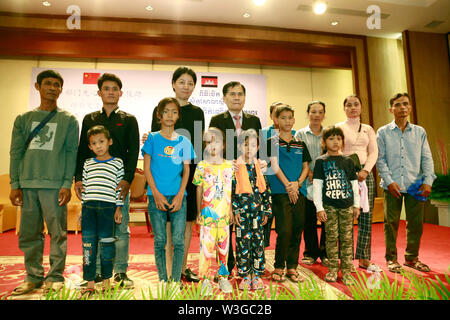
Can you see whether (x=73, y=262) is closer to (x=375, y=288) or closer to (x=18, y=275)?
(x=18, y=275)

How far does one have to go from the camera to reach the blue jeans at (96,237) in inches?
62.1

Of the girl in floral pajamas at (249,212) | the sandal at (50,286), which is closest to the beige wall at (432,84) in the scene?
the girl in floral pajamas at (249,212)

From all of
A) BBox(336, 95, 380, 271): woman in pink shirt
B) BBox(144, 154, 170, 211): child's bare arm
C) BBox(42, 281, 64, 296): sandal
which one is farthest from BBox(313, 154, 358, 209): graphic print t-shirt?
BBox(42, 281, 64, 296): sandal

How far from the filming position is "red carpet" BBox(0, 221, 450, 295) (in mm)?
2200

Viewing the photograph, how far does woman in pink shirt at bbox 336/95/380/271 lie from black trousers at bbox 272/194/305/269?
1.99 feet

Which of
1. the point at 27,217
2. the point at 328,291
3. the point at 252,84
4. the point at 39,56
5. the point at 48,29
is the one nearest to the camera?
the point at 328,291

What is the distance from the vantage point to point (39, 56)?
15.2 feet

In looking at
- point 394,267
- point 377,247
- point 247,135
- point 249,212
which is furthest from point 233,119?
point 377,247

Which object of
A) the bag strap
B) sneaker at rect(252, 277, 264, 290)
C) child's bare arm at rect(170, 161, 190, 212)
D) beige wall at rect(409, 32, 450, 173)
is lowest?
sneaker at rect(252, 277, 264, 290)

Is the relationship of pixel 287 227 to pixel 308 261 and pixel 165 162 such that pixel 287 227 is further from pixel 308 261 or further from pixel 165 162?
pixel 165 162

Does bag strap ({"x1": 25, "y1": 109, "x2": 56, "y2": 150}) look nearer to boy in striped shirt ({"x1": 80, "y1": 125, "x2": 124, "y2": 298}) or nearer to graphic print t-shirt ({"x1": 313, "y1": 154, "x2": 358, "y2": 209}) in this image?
boy in striped shirt ({"x1": 80, "y1": 125, "x2": 124, "y2": 298})

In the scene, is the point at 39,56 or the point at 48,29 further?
the point at 39,56

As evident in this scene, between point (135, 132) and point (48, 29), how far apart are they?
3.81 meters
